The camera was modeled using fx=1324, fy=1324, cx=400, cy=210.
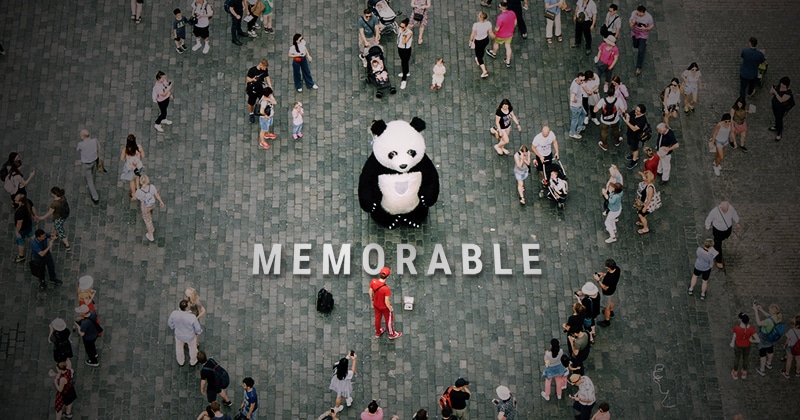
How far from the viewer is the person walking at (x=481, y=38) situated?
93.9 feet

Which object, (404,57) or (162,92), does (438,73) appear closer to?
(404,57)

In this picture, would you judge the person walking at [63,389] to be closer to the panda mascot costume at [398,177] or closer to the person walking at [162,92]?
the person walking at [162,92]

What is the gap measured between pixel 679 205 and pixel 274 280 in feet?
28.0

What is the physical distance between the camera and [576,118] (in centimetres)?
2803

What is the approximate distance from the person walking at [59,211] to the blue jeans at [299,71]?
5636 millimetres

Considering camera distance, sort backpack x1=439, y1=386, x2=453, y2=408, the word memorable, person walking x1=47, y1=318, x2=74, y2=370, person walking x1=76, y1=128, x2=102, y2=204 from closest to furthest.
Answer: backpack x1=439, y1=386, x2=453, y2=408 → person walking x1=47, y1=318, x2=74, y2=370 → the word memorable → person walking x1=76, y1=128, x2=102, y2=204

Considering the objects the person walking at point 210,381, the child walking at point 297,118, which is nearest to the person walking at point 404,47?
the child walking at point 297,118

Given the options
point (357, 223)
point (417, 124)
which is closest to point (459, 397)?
point (357, 223)

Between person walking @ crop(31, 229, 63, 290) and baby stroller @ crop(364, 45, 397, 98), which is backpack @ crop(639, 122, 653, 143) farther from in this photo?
person walking @ crop(31, 229, 63, 290)

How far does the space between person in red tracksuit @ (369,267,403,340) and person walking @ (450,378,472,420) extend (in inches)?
85.0

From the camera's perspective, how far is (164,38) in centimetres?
2964

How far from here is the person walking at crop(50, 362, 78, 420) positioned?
2361cm

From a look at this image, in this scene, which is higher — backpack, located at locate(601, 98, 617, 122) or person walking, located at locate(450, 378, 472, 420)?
backpack, located at locate(601, 98, 617, 122)

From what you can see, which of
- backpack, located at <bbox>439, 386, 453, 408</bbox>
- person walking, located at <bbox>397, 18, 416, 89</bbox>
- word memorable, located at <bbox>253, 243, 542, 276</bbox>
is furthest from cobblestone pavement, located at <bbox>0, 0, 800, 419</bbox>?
backpack, located at <bbox>439, 386, 453, 408</bbox>
